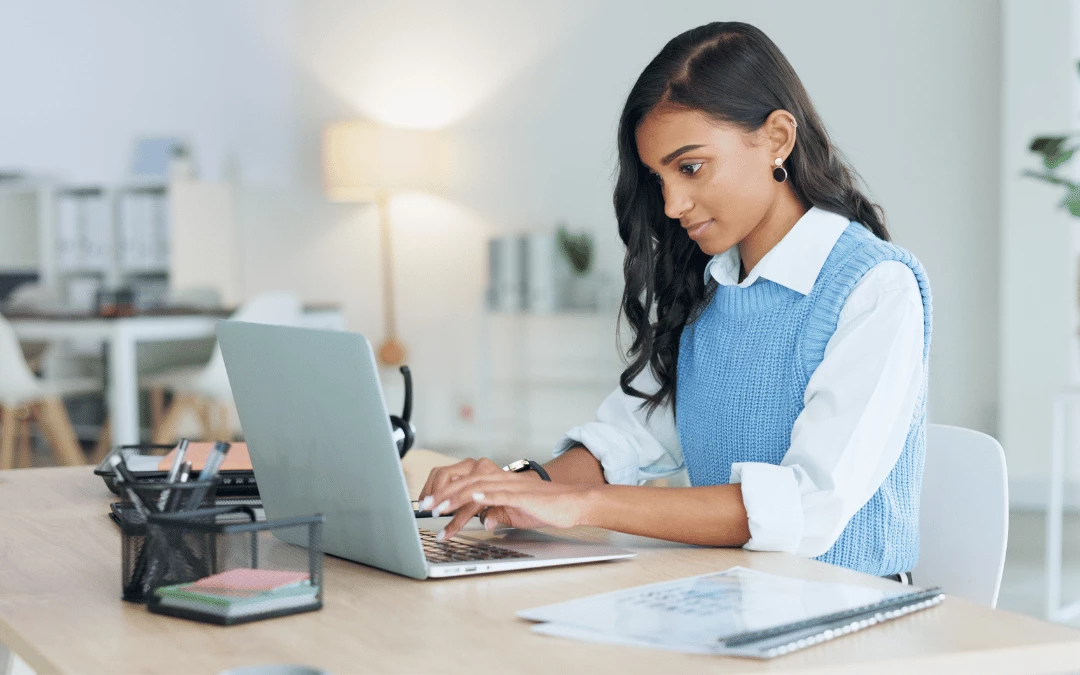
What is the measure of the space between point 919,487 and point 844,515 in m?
0.18

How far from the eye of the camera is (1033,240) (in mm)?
3975

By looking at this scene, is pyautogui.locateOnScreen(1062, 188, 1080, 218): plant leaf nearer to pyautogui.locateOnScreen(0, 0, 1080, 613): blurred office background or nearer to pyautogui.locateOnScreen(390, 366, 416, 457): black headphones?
pyautogui.locateOnScreen(0, 0, 1080, 613): blurred office background

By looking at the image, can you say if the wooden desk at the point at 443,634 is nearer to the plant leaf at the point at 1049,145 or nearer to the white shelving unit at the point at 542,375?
the plant leaf at the point at 1049,145

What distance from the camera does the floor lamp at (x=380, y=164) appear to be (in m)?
5.50

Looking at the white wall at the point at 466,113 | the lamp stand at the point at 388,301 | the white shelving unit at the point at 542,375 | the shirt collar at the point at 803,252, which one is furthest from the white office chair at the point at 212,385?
the shirt collar at the point at 803,252

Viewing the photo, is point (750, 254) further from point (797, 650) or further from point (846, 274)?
point (797, 650)

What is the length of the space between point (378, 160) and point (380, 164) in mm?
20

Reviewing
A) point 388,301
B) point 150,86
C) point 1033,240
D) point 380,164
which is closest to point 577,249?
point 380,164

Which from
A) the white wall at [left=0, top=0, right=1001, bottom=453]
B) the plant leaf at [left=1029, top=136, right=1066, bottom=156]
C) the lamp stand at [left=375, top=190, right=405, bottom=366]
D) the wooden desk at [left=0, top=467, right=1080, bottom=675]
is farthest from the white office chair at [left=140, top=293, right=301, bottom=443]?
the wooden desk at [left=0, top=467, right=1080, bottom=675]

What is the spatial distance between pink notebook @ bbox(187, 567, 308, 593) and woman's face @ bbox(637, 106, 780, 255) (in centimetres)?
59

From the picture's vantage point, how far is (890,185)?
169 inches

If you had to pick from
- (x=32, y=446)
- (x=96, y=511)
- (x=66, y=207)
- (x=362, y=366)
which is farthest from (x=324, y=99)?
(x=362, y=366)

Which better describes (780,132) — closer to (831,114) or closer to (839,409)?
(839,409)

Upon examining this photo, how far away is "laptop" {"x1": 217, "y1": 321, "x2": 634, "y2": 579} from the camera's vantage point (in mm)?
873
